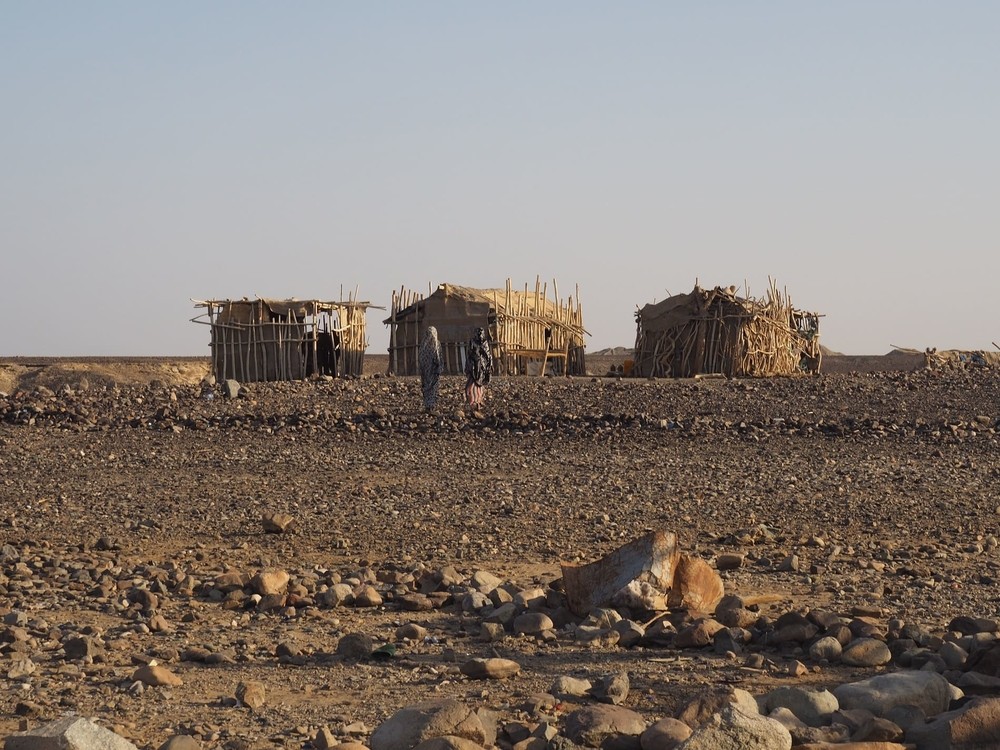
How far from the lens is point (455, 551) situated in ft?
31.0

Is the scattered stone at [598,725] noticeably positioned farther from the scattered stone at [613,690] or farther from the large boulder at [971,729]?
the large boulder at [971,729]

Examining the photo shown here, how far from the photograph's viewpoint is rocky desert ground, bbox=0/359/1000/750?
5.73 meters

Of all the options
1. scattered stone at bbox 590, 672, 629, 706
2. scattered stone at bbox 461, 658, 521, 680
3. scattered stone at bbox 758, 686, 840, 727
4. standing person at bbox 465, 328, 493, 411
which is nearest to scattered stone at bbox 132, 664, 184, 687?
scattered stone at bbox 461, 658, 521, 680

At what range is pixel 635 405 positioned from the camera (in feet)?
62.2

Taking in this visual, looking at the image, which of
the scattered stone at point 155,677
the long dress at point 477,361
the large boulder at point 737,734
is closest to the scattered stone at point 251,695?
the scattered stone at point 155,677

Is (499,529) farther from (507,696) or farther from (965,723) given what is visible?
(965,723)

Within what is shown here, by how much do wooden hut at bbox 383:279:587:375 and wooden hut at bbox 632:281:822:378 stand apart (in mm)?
1834

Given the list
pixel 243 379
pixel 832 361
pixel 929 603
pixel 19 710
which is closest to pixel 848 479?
pixel 929 603

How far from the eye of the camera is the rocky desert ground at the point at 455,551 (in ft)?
18.8

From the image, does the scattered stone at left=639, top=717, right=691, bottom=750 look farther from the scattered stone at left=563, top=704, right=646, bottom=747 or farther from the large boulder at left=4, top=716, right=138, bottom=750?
the large boulder at left=4, top=716, right=138, bottom=750

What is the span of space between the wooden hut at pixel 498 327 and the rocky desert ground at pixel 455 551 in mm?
8579

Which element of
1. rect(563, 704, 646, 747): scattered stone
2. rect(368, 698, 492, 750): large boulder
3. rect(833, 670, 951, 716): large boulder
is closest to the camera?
rect(368, 698, 492, 750): large boulder

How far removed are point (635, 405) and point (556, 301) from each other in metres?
11.6

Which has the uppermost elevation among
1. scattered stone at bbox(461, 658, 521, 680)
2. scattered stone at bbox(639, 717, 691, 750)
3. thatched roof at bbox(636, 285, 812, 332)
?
thatched roof at bbox(636, 285, 812, 332)
